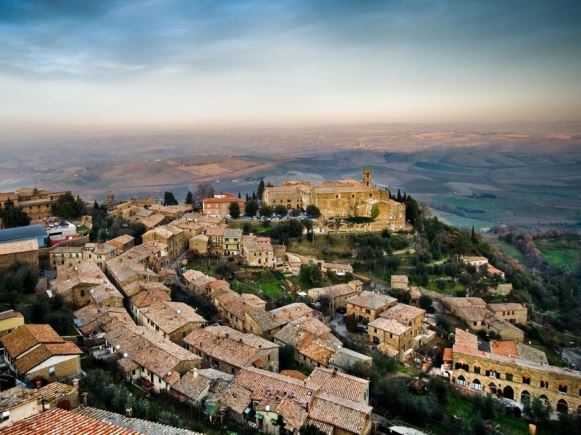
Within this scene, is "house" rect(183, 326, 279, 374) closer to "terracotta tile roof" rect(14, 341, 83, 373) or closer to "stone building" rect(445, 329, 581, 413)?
"terracotta tile roof" rect(14, 341, 83, 373)

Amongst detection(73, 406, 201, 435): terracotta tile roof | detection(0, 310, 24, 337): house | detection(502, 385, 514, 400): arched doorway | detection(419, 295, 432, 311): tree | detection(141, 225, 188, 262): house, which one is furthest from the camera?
detection(141, 225, 188, 262): house

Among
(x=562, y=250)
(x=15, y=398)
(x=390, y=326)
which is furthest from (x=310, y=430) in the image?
(x=562, y=250)

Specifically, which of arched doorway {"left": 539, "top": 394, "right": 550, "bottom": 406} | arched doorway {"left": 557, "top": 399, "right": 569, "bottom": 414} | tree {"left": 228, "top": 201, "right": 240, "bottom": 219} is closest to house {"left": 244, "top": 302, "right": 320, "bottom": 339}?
arched doorway {"left": 539, "top": 394, "right": 550, "bottom": 406}

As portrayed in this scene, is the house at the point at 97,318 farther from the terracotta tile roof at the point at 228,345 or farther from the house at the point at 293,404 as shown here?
the house at the point at 293,404

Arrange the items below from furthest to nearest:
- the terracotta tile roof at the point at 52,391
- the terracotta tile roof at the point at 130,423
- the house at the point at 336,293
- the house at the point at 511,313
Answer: the house at the point at 511,313 < the house at the point at 336,293 < the terracotta tile roof at the point at 52,391 < the terracotta tile roof at the point at 130,423

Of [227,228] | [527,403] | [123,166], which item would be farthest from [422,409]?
[123,166]

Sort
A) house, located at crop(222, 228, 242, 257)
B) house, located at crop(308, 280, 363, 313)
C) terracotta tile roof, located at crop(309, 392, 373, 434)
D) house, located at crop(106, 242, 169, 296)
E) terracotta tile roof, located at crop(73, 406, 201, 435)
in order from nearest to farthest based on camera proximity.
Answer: terracotta tile roof, located at crop(73, 406, 201, 435) → terracotta tile roof, located at crop(309, 392, 373, 434) → house, located at crop(106, 242, 169, 296) → house, located at crop(308, 280, 363, 313) → house, located at crop(222, 228, 242, 257)

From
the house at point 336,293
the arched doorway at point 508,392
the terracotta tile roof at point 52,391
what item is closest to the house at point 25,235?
the house at point 336,293
